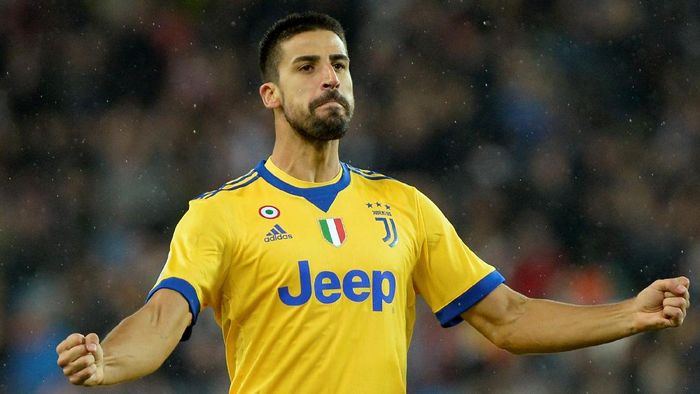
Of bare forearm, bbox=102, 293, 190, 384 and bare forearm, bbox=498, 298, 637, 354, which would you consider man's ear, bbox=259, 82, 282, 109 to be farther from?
bare forearm, bbox=498, 298, 637, 354

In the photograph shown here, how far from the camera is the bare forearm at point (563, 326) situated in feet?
13.7

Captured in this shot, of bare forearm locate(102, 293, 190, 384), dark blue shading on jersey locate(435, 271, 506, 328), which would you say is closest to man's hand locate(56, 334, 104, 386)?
bare forearm locate(102, 293, 190, 384)

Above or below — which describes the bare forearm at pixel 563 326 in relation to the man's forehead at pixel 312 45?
below

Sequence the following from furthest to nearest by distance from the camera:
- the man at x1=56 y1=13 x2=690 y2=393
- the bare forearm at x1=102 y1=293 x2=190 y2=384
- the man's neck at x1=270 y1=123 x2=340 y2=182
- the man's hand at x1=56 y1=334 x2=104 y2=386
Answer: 1. the man's neck at x1=270 y1=123 x2=340 y2=182
2. the man at x1=56 y1=13 x2=690 y2=393
3. the bare forearm at x1=102 y1=293 x2=190 y2=384
4. the man's hand at x1=56 y1=334 x2=104 y2=386

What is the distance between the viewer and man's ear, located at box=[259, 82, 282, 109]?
453 centimetres

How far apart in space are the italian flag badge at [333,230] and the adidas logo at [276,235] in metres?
0.13

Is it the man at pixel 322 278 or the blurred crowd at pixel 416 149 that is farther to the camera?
the blurred crowd at pixel 416 149

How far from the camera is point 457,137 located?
29.8ft

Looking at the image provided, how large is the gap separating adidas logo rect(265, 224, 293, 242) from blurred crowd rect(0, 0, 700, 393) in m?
4.14

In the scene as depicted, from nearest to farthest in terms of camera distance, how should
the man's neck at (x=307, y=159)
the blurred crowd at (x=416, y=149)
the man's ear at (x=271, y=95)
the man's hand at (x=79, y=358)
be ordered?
1. the man's hand at (x=79, y=358)
2. the man's neck at (x=307, y=159)
3. the man's ear at (x=271, y=95)
4. the blurred crowd at (x=416, y=149)

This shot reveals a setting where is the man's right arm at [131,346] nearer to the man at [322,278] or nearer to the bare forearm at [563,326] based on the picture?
the man at [322,278]

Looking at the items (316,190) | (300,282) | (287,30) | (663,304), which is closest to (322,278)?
(300,282)

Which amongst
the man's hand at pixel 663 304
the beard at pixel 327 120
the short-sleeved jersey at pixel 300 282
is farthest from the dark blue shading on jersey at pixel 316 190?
the man's hand at pixel 663 304

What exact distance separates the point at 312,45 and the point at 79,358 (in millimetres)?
1586
